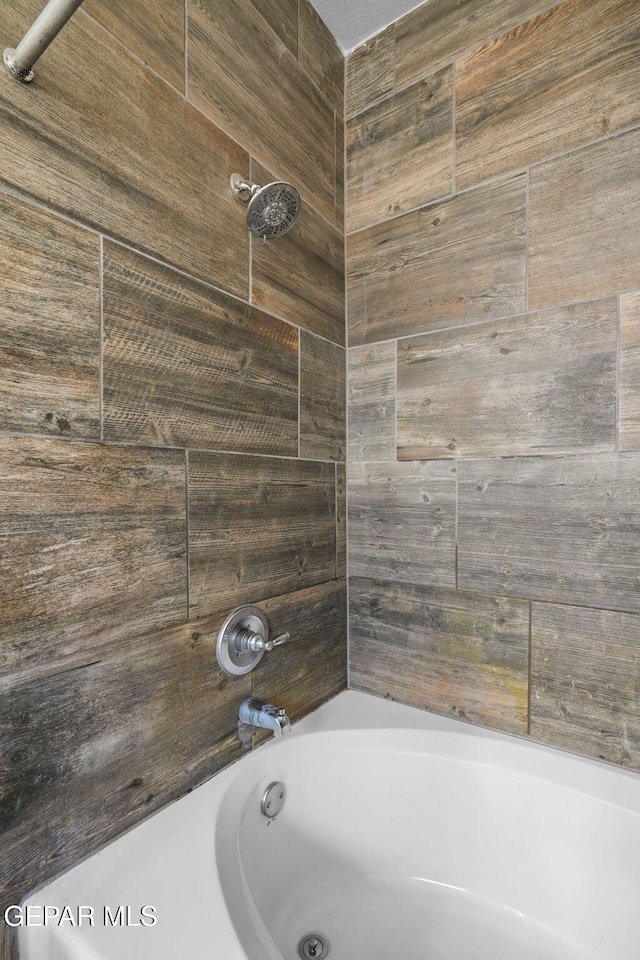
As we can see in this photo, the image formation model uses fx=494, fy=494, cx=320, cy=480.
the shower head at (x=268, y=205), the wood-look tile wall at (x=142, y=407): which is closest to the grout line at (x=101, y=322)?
the wood-look tile wall at (x=142, y=407)

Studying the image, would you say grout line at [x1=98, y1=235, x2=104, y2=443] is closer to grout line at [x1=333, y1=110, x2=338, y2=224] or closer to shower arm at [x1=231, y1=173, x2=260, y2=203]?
shower arm at [x1=231, y1=173, x2=260, y2=203]

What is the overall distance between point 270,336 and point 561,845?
1.36 metres

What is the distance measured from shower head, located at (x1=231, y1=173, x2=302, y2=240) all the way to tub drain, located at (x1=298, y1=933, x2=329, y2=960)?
1.63 metres

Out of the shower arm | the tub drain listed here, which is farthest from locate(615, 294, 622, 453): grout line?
the tub drain

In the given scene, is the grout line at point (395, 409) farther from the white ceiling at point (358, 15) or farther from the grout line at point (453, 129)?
the white ceiling at point (358, 15)

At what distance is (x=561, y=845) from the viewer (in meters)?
1.10

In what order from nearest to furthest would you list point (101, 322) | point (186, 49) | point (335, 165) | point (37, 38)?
point (37, 38) < point (101, 322) < point (186, 49) < point (335, 165)

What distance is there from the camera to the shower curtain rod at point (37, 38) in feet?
2.00

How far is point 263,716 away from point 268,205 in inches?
44.9

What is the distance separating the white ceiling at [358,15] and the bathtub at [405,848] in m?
2.02

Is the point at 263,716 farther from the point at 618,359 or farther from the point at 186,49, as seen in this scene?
the point at 186,49

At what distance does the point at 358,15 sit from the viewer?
145cm

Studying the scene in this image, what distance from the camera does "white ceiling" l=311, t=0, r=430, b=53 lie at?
141 cm

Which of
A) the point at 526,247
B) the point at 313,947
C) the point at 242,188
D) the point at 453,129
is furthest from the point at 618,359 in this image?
the point at 313,947
